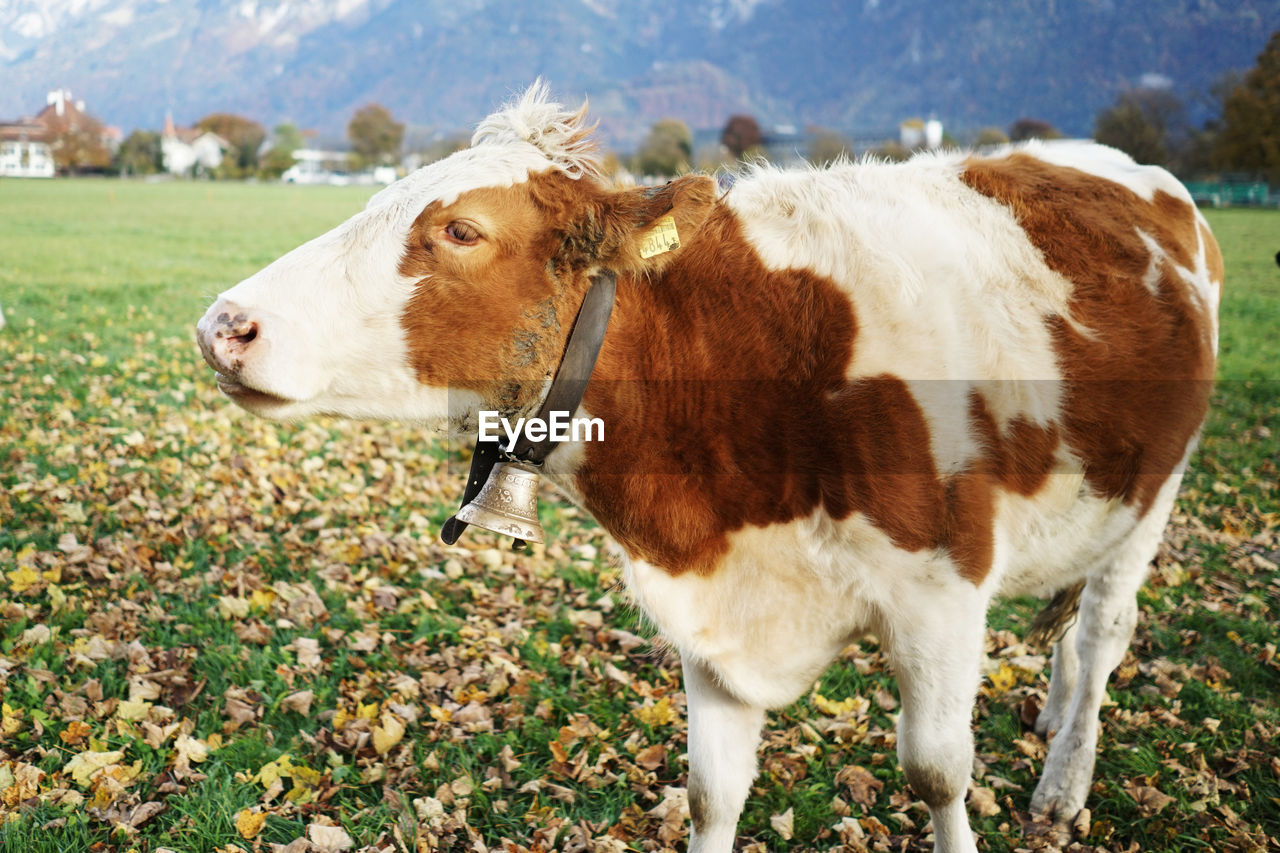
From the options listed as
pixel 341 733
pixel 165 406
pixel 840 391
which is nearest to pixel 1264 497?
pixel 840 391

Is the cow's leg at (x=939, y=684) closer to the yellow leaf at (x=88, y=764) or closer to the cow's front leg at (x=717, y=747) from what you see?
the cow's front leg at (x=717, y=747)

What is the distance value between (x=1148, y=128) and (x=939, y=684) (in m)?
75.8

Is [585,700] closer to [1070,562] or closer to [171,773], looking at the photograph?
[171,773]

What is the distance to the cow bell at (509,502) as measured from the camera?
2.42 metres

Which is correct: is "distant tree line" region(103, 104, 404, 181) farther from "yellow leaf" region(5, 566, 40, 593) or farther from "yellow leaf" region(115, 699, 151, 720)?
"yellow leaf" region(115, 699, 151, 720)

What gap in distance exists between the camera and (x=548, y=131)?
2.44m

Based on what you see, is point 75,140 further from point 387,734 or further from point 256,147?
point 256,147

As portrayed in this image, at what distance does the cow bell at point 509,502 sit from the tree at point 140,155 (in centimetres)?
4898

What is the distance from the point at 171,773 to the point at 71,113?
29.3 meters

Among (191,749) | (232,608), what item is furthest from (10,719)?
(232,608)

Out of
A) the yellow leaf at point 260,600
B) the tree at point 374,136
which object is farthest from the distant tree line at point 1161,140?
the yellow leaf at point 260,600

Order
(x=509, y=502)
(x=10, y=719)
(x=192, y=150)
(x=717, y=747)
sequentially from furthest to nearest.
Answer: (x=192, y=150) < (x=10, y=719) < (x=717, y=747) < (x=509, y=502)

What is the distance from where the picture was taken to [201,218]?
31.4 meters

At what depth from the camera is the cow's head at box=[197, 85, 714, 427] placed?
2156mm
